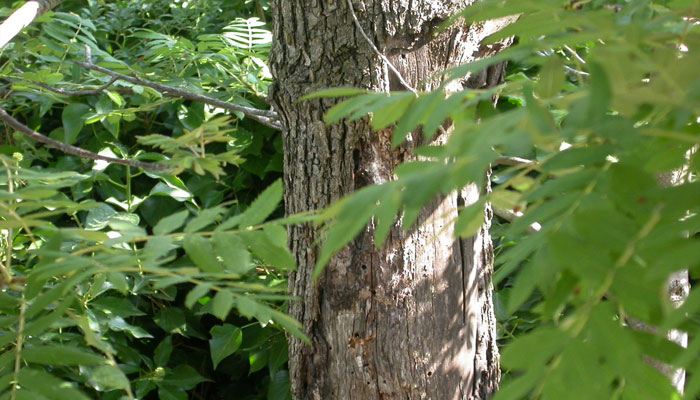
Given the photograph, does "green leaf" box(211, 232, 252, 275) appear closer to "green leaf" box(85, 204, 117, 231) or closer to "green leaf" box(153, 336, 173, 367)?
"green leaf" box(85, 204, 117, 231)

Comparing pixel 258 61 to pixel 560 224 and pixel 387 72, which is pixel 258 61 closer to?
pixel 387 72

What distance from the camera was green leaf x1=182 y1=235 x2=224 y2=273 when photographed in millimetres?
809

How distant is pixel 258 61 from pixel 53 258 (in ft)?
5.03

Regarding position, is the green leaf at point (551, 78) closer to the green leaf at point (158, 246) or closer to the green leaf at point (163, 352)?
the green leaf at point (158, 246)

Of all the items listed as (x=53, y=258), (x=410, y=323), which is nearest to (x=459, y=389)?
(x=410, y=323)

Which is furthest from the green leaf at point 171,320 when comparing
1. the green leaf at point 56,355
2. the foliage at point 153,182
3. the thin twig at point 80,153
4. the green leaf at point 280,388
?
the green leaf at point 56,355

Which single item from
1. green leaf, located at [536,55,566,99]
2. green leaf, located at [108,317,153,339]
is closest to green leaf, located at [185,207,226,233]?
green leaf, located at [536,55,566,99]

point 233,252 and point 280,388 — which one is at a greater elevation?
point 233,252

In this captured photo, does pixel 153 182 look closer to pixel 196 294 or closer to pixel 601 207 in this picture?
pixel 196 294

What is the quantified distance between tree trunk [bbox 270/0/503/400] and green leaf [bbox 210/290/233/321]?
635 mm

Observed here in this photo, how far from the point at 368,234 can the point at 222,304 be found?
2.16ft

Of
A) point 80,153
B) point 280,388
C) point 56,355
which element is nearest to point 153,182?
point 280,388

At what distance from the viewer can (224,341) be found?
2.07 m

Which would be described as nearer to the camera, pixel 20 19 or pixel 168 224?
pixel 168 224
